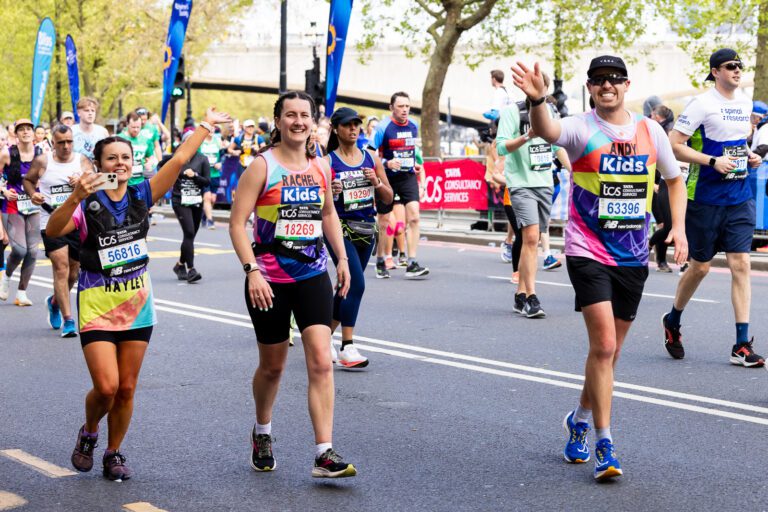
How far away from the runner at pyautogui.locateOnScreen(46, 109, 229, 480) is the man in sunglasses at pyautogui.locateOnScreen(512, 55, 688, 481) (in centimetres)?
172

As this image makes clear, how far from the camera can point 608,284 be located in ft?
19.1

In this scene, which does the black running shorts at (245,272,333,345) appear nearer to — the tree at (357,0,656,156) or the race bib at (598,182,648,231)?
the race bib at (598,182,648,231)

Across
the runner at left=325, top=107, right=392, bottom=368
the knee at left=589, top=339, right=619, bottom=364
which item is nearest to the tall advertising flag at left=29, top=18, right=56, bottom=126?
the runner at left=325, top=107, right=392, bottom=368

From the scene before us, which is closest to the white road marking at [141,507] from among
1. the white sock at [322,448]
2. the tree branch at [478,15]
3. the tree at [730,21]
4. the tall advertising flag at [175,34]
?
the white sock at [322,448]

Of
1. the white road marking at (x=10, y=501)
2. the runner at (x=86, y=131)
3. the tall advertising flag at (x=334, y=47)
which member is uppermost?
the tall advertising flag at (x=334, y=47)

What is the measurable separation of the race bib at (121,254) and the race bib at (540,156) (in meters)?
6.26

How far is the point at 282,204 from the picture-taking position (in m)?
5.81

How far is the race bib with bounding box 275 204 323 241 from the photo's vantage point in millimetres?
5816

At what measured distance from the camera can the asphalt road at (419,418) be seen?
5.52 m

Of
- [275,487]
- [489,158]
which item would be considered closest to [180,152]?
[275,487]

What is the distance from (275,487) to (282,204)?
1.30m

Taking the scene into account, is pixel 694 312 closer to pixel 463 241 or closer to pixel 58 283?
pixel 58 283

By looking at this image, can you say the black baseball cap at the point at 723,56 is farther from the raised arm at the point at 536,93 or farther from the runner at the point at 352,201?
the raised arm at the point at 536,93

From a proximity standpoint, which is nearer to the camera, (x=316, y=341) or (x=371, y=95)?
(x=316, y=341)
